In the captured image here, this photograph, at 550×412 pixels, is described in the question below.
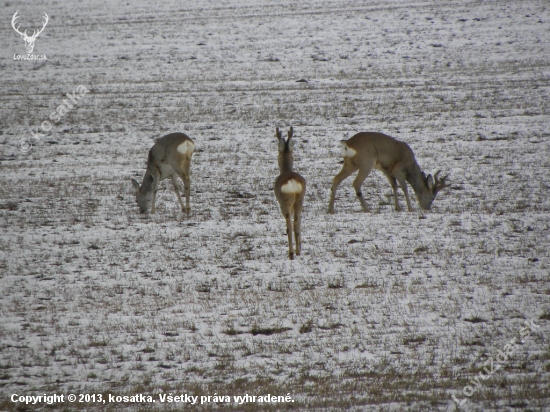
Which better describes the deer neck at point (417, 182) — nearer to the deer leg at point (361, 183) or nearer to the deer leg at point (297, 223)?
the deer leg at point (361, 183)

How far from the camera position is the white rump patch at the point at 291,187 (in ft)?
28.2

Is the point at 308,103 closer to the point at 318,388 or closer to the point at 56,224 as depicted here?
the point at 56,224

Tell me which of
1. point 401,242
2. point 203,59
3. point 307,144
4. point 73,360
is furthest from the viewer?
point 203,59

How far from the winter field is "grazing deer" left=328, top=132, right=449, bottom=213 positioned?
47 centimetres

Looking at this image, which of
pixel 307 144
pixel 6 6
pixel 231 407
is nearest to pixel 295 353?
pixel 231 407

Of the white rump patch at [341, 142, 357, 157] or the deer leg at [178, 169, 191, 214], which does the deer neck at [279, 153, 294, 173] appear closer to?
the white rump patch at [341, 142, 357, 157]

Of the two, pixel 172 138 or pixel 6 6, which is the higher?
pixel 6 6

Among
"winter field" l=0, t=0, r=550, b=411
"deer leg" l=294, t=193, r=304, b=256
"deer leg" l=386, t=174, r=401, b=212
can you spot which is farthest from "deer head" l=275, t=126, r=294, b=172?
"deer leg" l=386, t=174, r=401, b=212

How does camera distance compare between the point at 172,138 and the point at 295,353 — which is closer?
the point at 295,353

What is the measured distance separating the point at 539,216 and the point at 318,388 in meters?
6.25

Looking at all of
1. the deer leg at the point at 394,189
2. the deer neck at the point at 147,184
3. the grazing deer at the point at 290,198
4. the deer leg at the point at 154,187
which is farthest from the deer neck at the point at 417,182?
the deer neck at the point at 147,184

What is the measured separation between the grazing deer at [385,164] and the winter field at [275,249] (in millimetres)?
473

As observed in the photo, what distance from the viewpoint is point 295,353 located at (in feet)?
19.3

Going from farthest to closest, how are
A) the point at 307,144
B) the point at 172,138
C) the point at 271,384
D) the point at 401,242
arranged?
the point at 307,144 → the point at 172,138 → the point at 401,242 → the point at 271,384
